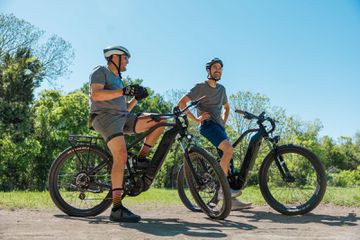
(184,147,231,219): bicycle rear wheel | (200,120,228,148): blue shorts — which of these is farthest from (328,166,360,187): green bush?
(184,147,231,219): bicycle rear wheel

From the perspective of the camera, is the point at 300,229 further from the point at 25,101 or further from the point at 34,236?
Result: the point at 25,101

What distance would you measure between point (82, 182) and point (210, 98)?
2309 mm

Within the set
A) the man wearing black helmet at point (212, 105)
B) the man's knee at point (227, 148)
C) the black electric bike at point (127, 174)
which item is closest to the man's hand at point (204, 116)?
the man wearing black helmet at point (212, 105)

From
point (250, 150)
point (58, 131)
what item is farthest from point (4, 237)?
point (58, 131)

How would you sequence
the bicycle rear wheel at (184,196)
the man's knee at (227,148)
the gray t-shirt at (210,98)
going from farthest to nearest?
the gray t-shirt at (210,98)
the bicycle rear wheel at (184,196)
the man's knee at (227,148)

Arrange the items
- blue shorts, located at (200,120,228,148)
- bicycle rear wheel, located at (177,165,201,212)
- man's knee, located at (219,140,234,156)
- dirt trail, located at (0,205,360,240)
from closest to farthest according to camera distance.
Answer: dirt trail, located at (0,205,360,240) < man's knee, located at (219,140,234,156) < blue shorts, located at (200,120,228,148) < bicycle rear wheel, located at (177,165,201,212)

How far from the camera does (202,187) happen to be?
5.28 metres

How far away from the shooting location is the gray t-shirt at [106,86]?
519cm

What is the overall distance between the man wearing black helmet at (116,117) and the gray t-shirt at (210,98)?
1.32 metres

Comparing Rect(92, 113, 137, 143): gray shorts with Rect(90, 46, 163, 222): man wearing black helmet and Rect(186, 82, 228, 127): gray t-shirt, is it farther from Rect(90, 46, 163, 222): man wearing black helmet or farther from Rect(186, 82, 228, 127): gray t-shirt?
Rect(186, 82, 228, 127): gray t-shirt

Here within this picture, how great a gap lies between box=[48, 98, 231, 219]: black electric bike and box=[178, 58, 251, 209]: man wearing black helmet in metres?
0.88

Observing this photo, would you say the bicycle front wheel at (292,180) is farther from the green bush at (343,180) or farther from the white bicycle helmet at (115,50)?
the green bush at (343,180)

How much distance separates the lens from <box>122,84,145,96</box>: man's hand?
489 centimetres

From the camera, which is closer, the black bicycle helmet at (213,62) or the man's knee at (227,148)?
the man's knee at (227,148)
